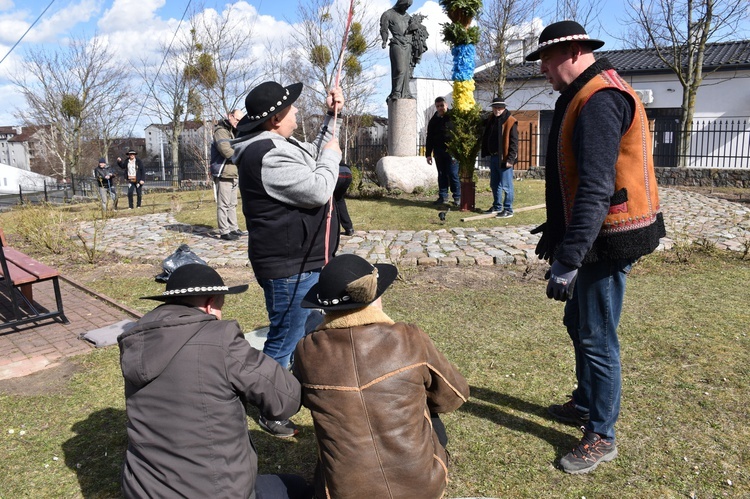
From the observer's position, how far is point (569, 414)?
11.2 ft

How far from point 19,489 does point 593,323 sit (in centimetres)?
294

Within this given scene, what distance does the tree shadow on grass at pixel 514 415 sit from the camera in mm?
3256

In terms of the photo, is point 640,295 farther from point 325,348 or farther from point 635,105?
point 325,348

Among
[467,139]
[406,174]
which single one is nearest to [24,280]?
[467,139]

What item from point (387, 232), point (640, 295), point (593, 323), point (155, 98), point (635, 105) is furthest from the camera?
point (155, 98)

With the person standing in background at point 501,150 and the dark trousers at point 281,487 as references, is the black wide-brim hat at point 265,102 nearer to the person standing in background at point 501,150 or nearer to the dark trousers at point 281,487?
the dark trousers at point 281,487

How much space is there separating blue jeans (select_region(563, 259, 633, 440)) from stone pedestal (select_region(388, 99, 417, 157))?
11.3 meters

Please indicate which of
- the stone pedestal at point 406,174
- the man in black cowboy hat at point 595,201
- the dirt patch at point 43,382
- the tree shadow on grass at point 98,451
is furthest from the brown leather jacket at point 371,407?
the stone pedestal at point 406,174

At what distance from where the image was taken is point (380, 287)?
224cm

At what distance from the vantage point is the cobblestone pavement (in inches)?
301

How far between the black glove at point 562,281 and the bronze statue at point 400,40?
1178cm

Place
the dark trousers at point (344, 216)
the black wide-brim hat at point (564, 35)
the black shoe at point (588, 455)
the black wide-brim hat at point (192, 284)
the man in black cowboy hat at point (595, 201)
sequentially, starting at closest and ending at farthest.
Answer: the black wide-brim hat at point (192, 284)
the man in black cowboy hat at point (595, 201)
the black wide-brim hat at point (564, 35)
the black shoe at point (588, 455)
the dark trousers at point (344, 216)

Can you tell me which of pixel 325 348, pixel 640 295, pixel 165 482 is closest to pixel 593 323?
pixel 325 348

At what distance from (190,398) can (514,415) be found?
212cm
